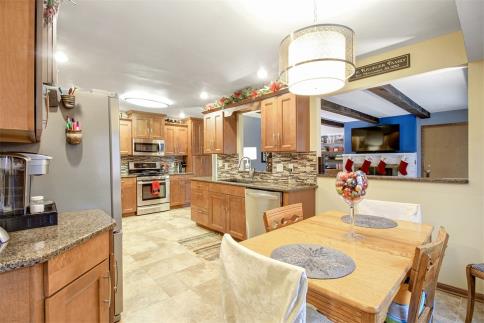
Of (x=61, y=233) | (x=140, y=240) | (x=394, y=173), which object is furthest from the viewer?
(x=394, y=173)

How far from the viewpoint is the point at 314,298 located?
96 centimetres

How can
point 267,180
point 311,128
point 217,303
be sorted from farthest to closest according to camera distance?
point 267,180, point 311,128, point 217,303

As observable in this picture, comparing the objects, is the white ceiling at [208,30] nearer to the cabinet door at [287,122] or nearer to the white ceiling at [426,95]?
the cabinet door at [287,122]

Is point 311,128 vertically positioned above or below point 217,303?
above

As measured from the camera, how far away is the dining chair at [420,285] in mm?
952

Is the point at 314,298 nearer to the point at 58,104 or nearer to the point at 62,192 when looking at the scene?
the point at 62,192

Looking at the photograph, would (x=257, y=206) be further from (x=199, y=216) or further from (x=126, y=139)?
(x=126, y=139)

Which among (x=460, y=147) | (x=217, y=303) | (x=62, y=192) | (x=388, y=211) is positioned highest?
(x=460, y=147)

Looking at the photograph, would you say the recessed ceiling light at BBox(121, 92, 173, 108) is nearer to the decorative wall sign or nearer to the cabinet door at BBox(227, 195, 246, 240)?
the cabinet door at BBox(227, 195, 246, 240)

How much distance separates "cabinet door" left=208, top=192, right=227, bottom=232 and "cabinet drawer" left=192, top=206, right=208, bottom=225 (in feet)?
0.44

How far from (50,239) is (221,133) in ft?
Answer: 10.9

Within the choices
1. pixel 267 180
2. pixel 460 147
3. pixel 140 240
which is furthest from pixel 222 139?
pixel 460 147

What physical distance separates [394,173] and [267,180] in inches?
171

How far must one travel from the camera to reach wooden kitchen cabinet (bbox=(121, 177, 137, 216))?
16.5 ft
